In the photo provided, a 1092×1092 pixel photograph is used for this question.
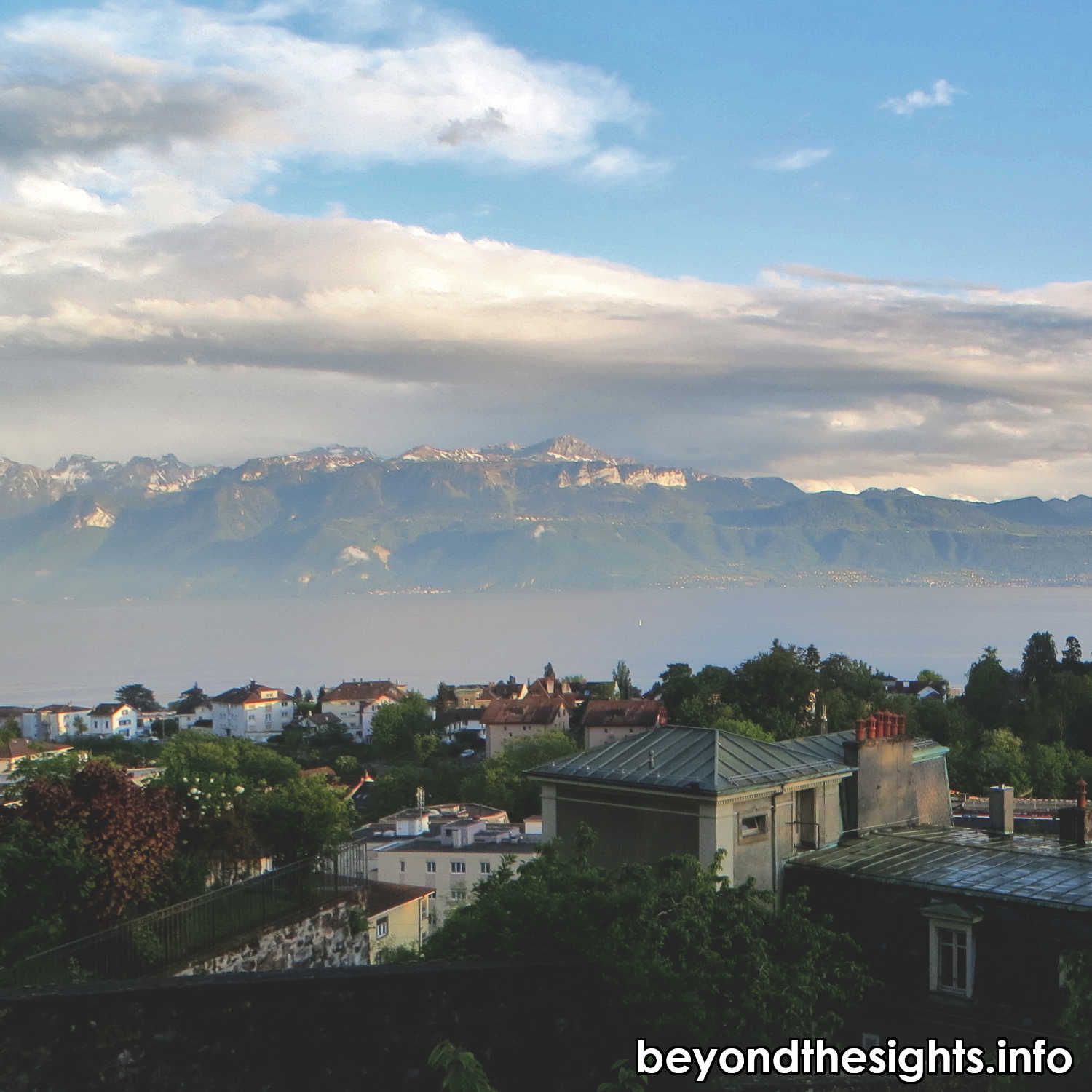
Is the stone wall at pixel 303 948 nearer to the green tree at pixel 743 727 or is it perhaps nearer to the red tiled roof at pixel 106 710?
the green tree at pixel 743 727

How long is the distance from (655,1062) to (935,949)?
4762mm

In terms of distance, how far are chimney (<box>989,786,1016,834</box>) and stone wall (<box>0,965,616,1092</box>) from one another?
27.3 feet

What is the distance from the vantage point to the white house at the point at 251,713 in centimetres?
13925

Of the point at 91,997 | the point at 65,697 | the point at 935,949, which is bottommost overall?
the point at 65,697

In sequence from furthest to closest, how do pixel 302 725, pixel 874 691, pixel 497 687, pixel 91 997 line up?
1. pixel 497 687
2. pixel 302 725
3. pixel 874 691
4. pixel 91 997

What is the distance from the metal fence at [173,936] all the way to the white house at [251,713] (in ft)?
421

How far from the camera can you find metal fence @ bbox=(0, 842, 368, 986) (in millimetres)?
10867

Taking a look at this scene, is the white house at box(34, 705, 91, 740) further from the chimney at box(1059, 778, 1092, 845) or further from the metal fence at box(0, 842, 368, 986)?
the chimney at box(1059, 778, 1092, 845)

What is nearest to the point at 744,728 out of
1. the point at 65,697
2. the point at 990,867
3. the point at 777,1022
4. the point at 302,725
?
the point at 990,867

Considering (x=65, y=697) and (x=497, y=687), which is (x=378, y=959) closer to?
(x=497, y=687)

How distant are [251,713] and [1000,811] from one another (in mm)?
134318

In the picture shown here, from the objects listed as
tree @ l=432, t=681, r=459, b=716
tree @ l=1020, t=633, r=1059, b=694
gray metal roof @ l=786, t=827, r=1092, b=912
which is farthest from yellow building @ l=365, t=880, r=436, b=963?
tree @ l=432, t=681, r=459, b=716

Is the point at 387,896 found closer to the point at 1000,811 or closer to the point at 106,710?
the point at 1000,811

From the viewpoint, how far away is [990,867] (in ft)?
40.2
